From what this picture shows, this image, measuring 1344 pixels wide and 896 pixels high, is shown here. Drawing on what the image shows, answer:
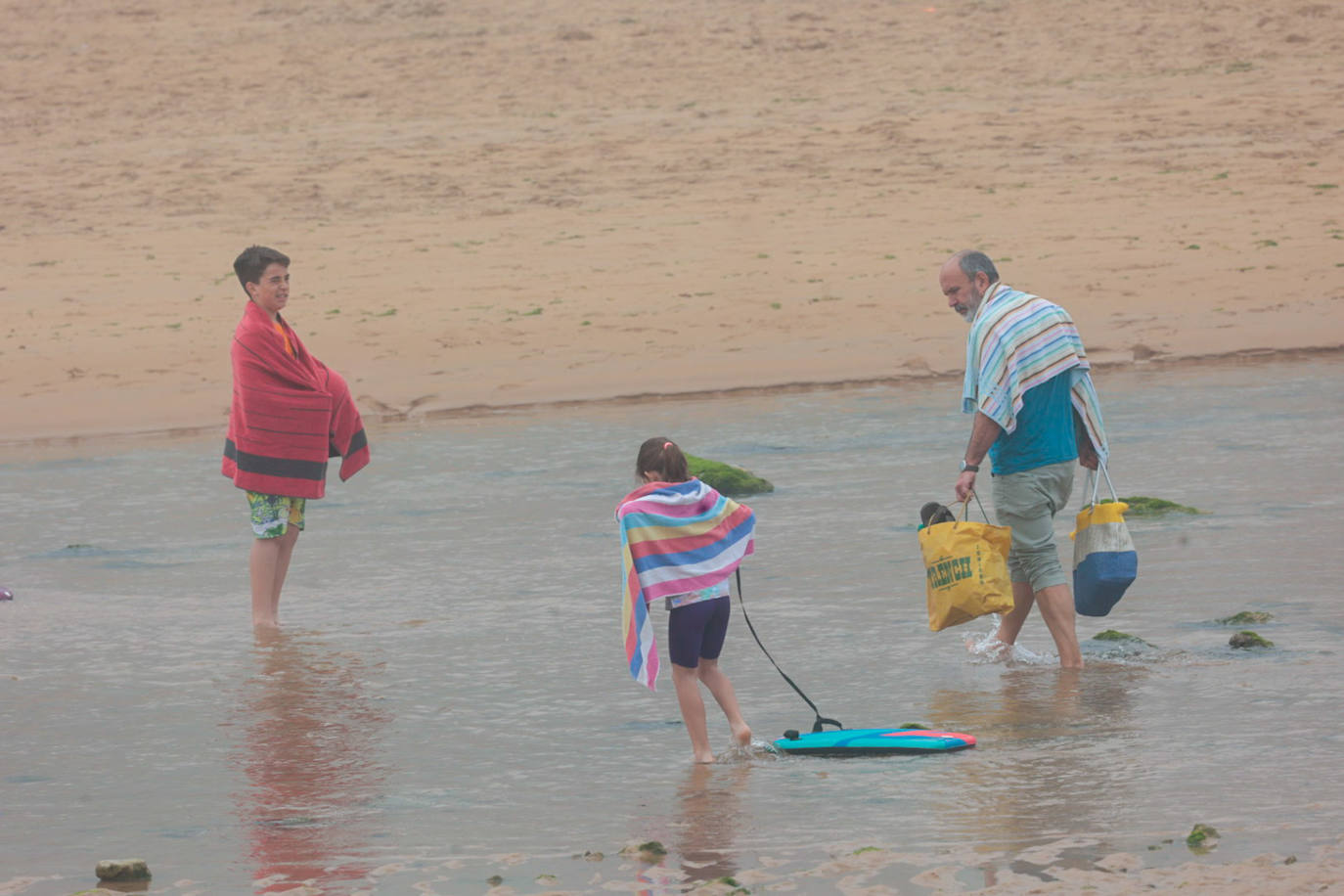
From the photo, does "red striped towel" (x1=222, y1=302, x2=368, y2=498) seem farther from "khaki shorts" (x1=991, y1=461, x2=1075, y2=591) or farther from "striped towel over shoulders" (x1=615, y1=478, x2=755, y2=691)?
"khaki shorts" (x1=991, y1=461, x2=1075, y2=591)

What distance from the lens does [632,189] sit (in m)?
19.9

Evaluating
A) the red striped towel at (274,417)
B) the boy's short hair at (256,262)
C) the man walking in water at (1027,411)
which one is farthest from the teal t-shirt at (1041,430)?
the boy's short hair at (256,262)

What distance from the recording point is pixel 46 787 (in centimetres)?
567

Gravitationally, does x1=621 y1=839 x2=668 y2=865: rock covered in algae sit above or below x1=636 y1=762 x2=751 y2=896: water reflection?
above

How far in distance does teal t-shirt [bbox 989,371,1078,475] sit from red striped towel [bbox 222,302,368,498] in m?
2.81

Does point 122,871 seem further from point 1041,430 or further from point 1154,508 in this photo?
point 1154,508

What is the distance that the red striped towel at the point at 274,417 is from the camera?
777 centimetres

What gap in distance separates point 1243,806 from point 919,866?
3.17 ft

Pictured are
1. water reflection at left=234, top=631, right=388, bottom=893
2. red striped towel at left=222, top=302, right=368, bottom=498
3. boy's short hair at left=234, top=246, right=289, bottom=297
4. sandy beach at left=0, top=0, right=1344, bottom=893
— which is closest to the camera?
water reflection at left=234, top=631, right=388, bottom=893

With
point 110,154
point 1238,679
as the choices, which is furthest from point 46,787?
point 110,154

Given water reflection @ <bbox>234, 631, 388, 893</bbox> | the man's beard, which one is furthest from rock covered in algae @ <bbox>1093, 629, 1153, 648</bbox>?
water reflection @ <bbox>234, 631, 388, 893</bbox>

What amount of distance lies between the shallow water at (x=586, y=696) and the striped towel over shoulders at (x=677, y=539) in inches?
22.0

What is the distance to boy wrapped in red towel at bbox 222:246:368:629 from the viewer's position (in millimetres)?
7773

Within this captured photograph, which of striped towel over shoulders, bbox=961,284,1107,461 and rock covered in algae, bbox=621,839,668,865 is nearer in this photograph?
rock covered in algae, bbox=621,839,668,865
